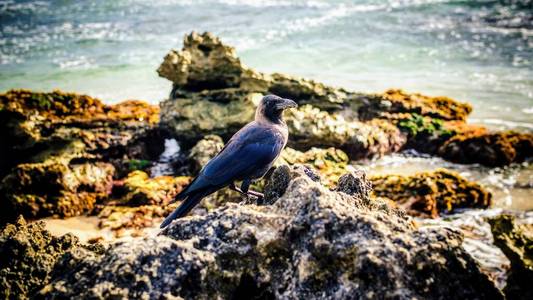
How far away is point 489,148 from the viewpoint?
7895mm

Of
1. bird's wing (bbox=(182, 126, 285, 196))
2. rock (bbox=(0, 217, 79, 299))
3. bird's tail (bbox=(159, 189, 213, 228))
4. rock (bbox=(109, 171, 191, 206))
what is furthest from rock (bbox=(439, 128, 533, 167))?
rock (bbox=(0, 217, 79, 299))

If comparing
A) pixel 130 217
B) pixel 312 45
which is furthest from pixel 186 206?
pixel 312 45

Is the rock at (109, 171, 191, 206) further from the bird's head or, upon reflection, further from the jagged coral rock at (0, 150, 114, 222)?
the bird's head

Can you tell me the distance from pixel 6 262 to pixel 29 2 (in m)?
40.1

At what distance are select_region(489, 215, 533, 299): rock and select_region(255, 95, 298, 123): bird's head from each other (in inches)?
89.6

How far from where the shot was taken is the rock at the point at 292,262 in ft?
5.14

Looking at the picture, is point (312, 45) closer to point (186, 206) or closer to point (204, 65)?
point (204, 65)

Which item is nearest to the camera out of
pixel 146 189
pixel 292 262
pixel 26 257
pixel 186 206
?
pixel 292 262

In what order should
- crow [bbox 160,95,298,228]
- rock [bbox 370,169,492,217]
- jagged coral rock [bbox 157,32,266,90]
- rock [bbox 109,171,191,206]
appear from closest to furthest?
crow [bbox 160,95,298,228]
rock [bbox 370,169,492,217]
rock [bbox 109,171,191,206]
jagged coral rock [bbox 157,32,266,90]

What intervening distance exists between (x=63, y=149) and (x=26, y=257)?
18.2 feet

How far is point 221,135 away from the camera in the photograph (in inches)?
305

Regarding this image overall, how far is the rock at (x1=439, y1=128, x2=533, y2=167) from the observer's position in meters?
7.78

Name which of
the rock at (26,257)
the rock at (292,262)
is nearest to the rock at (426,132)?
the rock at (292,262)

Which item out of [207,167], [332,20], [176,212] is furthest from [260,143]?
[332,20]
